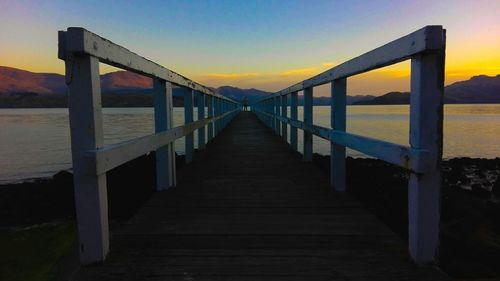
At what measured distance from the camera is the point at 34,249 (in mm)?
4934

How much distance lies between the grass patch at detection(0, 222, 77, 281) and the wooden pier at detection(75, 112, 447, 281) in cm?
125

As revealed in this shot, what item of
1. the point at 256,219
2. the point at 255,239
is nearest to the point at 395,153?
the point at 255,239

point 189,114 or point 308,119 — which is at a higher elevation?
point 189,114

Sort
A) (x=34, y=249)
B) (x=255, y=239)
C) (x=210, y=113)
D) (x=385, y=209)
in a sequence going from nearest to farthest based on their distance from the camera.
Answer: (x=255, y=239)
(x=34, y=249)
(x=385, y=209)
(x=210, y=113)

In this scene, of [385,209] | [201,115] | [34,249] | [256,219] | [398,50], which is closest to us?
[398,50]

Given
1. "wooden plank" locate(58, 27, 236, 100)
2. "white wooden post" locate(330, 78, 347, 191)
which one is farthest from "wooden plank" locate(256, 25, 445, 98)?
"wooden plank" locate(58, 27, 236, 100)

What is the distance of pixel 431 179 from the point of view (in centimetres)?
255

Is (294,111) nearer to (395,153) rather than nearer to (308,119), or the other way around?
(308,119)

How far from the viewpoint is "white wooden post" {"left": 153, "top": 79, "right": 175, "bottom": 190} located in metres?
4.61

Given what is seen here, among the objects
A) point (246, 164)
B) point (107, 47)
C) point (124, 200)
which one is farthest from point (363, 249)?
point (124, 200)

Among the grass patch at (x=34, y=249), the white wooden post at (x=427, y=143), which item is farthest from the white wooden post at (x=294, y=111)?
the white wooden post at (x=427, y=143)

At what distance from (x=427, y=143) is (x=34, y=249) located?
4.64 metres

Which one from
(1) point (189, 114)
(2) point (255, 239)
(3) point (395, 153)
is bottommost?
Answer: (2) point (255, 239)

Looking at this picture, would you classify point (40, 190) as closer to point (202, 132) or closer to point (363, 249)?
point (202, 132)
